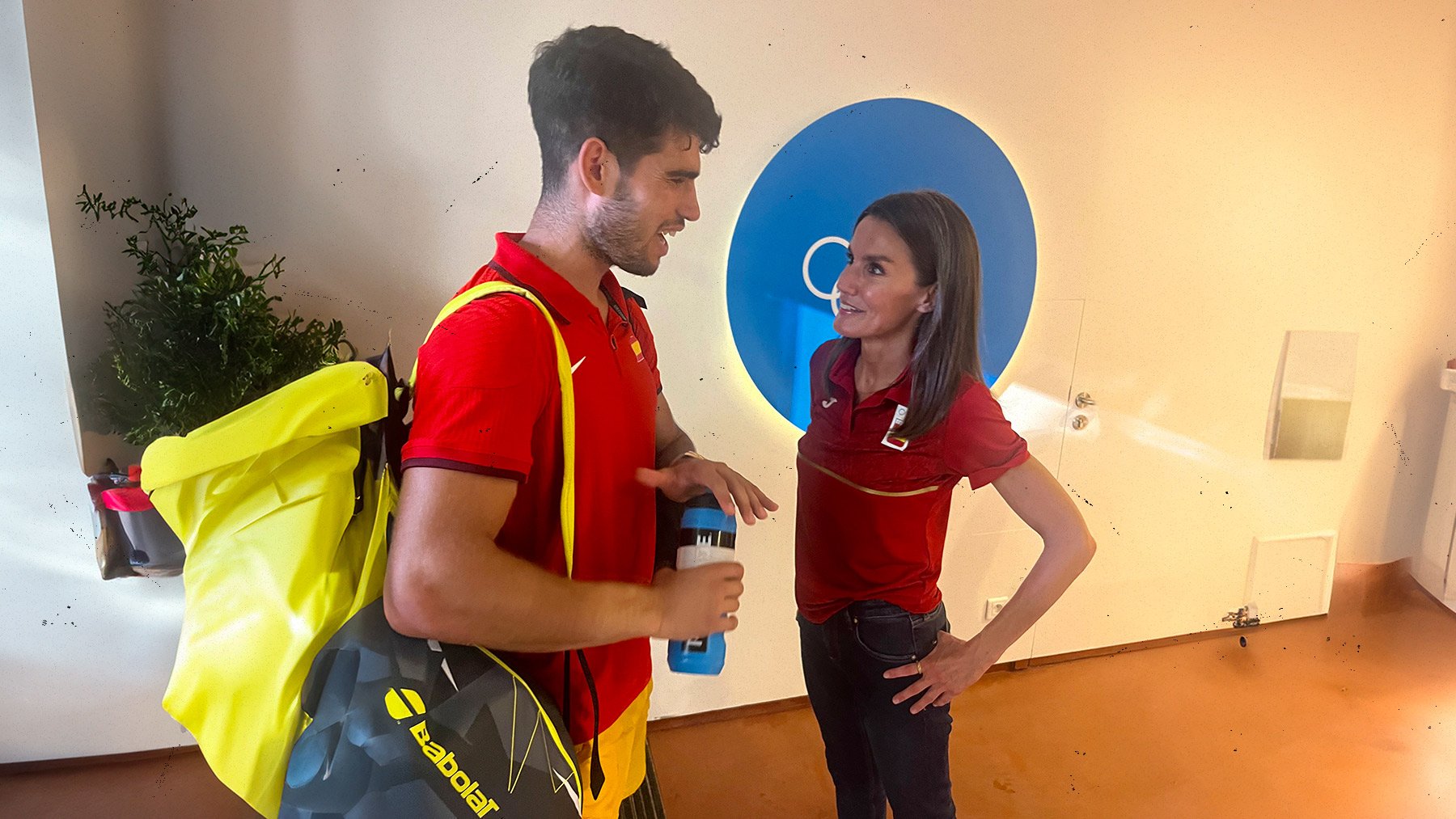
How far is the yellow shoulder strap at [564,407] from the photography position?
2.78 feet

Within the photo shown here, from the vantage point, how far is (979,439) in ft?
4.15

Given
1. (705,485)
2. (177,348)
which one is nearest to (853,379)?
(705,485)

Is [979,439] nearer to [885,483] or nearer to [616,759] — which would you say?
[885,483]

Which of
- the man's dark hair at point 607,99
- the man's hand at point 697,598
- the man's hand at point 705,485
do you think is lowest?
the man's hand at point 697,598

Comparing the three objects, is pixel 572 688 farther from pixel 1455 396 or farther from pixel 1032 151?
pixel 1455 396

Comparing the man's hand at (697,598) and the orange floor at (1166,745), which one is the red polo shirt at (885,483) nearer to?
the man's hand at (697,598)

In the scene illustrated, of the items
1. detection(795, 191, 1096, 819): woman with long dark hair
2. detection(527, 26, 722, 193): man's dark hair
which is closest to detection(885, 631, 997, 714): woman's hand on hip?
detection(795, 191, 1096, 819): woman with long dark hair

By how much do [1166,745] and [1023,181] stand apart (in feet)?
5.09

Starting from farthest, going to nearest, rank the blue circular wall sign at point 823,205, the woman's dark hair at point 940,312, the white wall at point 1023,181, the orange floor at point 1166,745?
the orange floor at point 1166,745 < the blue circular wall sign at point 823,205 < the white wall at point 1023,181 < the woman's dark hair at point 940,312

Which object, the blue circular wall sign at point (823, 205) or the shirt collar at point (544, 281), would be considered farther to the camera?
the blue circular wall sign at point (823, 205)

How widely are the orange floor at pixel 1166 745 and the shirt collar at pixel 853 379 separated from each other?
45.2 inches

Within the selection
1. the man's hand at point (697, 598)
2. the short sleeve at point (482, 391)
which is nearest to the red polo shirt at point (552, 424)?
the short sleeve at point (482, 391)

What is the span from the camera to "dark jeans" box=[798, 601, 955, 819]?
4.30ft

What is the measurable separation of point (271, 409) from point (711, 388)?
1.17 meters
